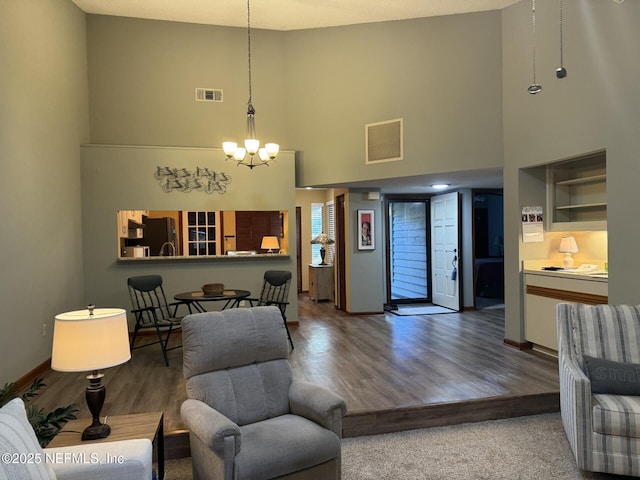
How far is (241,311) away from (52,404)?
2.08 meters

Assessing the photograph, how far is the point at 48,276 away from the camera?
4703 mm

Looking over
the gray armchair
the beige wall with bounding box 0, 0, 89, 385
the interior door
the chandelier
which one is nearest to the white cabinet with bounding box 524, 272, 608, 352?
the interior door

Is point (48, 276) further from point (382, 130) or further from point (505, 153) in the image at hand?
point (505, 153)

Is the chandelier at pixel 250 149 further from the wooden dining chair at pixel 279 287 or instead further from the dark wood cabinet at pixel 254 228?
the dark wood cabinet at pixel 254 228

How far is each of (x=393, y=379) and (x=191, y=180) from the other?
388 centimetres

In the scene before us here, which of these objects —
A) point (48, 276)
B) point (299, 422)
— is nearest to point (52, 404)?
point (48, 276)

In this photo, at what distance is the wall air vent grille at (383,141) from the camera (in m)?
6.07

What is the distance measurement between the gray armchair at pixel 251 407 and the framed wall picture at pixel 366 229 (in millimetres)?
4734

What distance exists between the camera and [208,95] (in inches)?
259

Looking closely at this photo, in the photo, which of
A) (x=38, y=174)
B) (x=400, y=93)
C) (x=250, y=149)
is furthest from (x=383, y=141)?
(x=38, y=174)

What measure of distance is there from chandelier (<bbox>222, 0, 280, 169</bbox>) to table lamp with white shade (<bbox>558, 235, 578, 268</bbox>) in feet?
11.7

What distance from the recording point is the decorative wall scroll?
611cm

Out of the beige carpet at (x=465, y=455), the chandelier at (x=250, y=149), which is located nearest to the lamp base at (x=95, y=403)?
the beige carpet at (x=465, y=455)

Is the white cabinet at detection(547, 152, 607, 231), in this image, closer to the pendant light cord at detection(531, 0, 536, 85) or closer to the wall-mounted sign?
the wall-mounted sign
